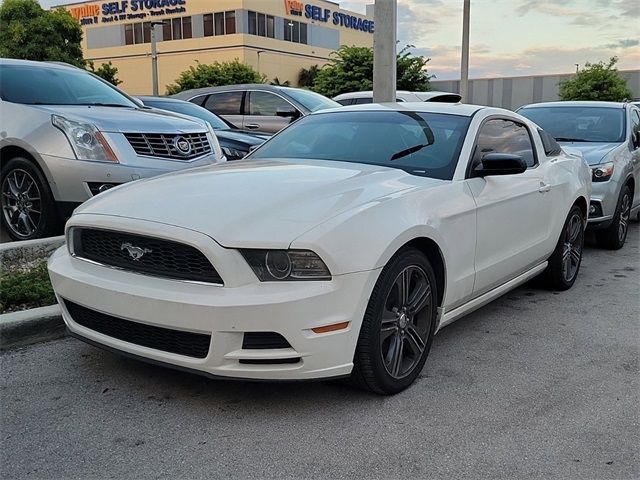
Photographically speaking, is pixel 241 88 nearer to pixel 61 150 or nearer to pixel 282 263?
pixel 61 150

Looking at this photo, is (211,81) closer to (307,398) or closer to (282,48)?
(282,48)

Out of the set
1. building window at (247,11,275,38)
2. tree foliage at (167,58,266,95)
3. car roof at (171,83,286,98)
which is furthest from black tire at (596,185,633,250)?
building window at (247,11,275,38)

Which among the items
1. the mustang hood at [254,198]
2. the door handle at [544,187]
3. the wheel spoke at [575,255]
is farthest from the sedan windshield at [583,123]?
the mustang hood at [254,198]

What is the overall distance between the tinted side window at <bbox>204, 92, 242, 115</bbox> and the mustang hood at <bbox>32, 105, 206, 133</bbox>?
4.64 meters

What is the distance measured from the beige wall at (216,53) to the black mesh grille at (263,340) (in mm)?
51767

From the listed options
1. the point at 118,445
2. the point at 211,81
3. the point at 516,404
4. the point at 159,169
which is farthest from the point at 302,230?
the point at 211,81

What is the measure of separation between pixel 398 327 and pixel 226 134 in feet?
19.0

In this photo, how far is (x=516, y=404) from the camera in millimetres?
3436

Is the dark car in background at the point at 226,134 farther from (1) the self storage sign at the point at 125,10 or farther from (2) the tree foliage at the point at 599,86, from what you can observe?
(1) the self storage sign at the point at 125,10

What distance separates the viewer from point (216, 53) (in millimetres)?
54219

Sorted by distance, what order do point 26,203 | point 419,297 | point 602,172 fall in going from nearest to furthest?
1. point 419,297
2. point 26,203
3. point 602,172

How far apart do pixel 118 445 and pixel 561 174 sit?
419 centimetres

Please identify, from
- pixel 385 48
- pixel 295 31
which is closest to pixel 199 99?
pixel 385 48

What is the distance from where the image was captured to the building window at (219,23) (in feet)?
174
